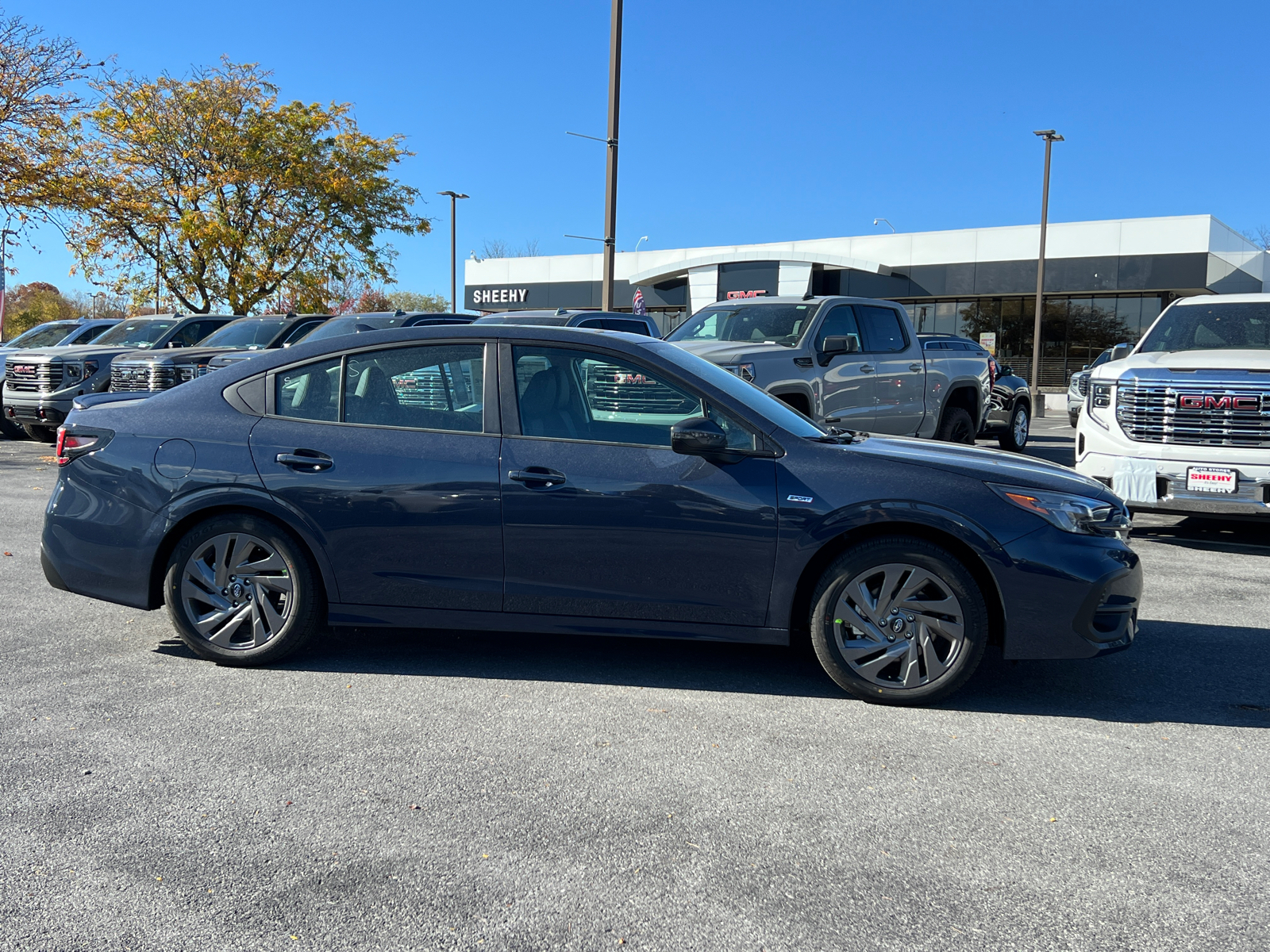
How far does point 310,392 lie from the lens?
513cm

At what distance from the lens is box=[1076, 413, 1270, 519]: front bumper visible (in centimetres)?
799

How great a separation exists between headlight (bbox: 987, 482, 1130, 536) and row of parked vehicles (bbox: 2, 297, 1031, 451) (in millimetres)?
4245

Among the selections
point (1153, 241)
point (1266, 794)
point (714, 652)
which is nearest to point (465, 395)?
point (714, 652)

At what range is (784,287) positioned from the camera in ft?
125

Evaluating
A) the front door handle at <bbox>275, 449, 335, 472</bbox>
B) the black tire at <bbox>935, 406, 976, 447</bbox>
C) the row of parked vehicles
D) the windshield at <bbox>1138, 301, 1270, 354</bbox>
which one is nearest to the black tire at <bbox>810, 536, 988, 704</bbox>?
the front door handle at <bbox>275, 449, 335, 472</bbox>

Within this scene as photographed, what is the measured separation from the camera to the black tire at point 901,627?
4.57m

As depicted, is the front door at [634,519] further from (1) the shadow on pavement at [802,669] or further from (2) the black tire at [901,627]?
(1) the shadow on pavement at [802,669]

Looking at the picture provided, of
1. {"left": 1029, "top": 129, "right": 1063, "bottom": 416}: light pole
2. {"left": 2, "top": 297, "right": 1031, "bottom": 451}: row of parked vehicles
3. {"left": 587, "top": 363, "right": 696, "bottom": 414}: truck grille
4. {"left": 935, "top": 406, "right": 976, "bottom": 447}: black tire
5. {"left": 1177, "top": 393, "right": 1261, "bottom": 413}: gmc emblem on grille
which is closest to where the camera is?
{"left": 587, "top": 363, "right": 696, "bottom": 414}: truck grille

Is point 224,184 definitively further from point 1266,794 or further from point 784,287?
point 1266,794

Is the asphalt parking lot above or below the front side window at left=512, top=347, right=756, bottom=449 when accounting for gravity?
below

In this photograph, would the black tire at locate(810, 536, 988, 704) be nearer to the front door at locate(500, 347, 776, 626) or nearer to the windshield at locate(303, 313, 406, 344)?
the front door at locate(500, 347, 776, 626)

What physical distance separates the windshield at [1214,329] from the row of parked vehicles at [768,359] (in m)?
2.79

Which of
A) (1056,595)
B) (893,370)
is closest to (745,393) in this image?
(1056,595)

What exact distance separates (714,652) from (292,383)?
8.11 ft
